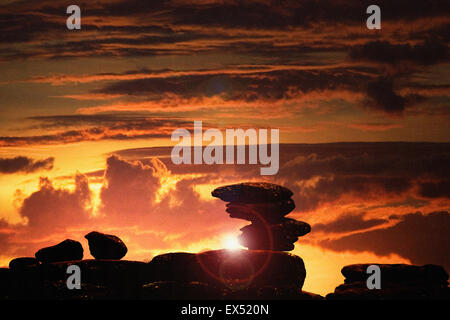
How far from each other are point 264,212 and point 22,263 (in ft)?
54.8

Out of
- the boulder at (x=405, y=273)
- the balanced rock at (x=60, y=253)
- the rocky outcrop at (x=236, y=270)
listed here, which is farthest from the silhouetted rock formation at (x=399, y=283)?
the balanced rock at (x=60, y=253)

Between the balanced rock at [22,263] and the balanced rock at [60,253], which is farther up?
the balanced rock at [60,253]

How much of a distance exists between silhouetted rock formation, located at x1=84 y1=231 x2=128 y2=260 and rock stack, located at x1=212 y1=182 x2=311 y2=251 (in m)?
7.81

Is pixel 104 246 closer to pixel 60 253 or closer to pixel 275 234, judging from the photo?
pixel 60 253

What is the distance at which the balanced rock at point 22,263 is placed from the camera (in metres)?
51.1

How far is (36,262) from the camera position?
51.7 m

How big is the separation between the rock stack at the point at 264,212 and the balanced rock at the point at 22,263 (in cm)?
1321

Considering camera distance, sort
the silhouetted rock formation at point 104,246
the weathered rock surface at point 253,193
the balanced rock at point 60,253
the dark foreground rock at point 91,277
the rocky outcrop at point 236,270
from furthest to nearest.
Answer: the weathered rock surface at point 253,193 → the silhouetted rock formation at point 104,246 → the balanced rock at point 60,253 → the rocky outcrop at point 236,270 → the dark foreground rock at point 91,277

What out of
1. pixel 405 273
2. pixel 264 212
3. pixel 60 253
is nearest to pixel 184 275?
pixel 264 212

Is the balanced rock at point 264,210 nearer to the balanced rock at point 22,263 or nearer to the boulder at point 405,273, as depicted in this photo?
the boulder at point 405,273

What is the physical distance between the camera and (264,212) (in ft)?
175

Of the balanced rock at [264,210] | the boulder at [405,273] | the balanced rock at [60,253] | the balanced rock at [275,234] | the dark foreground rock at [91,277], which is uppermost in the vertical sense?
the balanced rock at [264,210]

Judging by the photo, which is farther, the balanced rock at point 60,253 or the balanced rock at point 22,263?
the balanced rock at point 60,253
